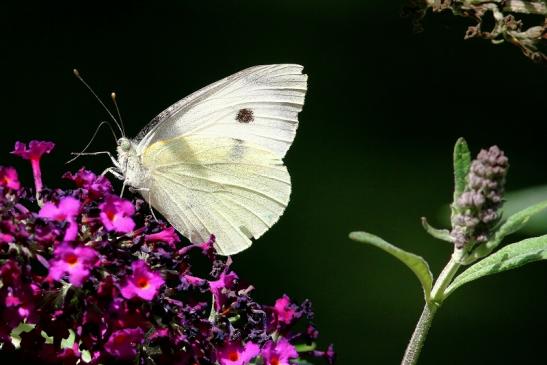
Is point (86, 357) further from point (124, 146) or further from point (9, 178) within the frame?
point (124, 146)

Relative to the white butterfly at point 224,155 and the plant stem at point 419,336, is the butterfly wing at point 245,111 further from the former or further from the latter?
the plant stem at point 419,336

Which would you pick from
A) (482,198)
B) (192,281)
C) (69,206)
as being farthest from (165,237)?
(482,198)

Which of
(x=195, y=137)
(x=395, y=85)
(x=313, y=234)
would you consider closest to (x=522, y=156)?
(x=395, y=85)

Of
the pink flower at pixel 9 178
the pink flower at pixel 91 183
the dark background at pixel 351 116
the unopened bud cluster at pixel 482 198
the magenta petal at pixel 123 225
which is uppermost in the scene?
the unopened bud cluster at pixel 482 198

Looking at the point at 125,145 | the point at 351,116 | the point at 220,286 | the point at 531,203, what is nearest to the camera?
the point at 220,286

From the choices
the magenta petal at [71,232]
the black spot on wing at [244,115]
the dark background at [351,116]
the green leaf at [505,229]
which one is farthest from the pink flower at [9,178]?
the dark background at [351,116]

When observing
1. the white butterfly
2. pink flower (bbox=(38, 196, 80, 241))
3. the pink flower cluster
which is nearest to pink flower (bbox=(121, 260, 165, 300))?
the pink flower cluster
